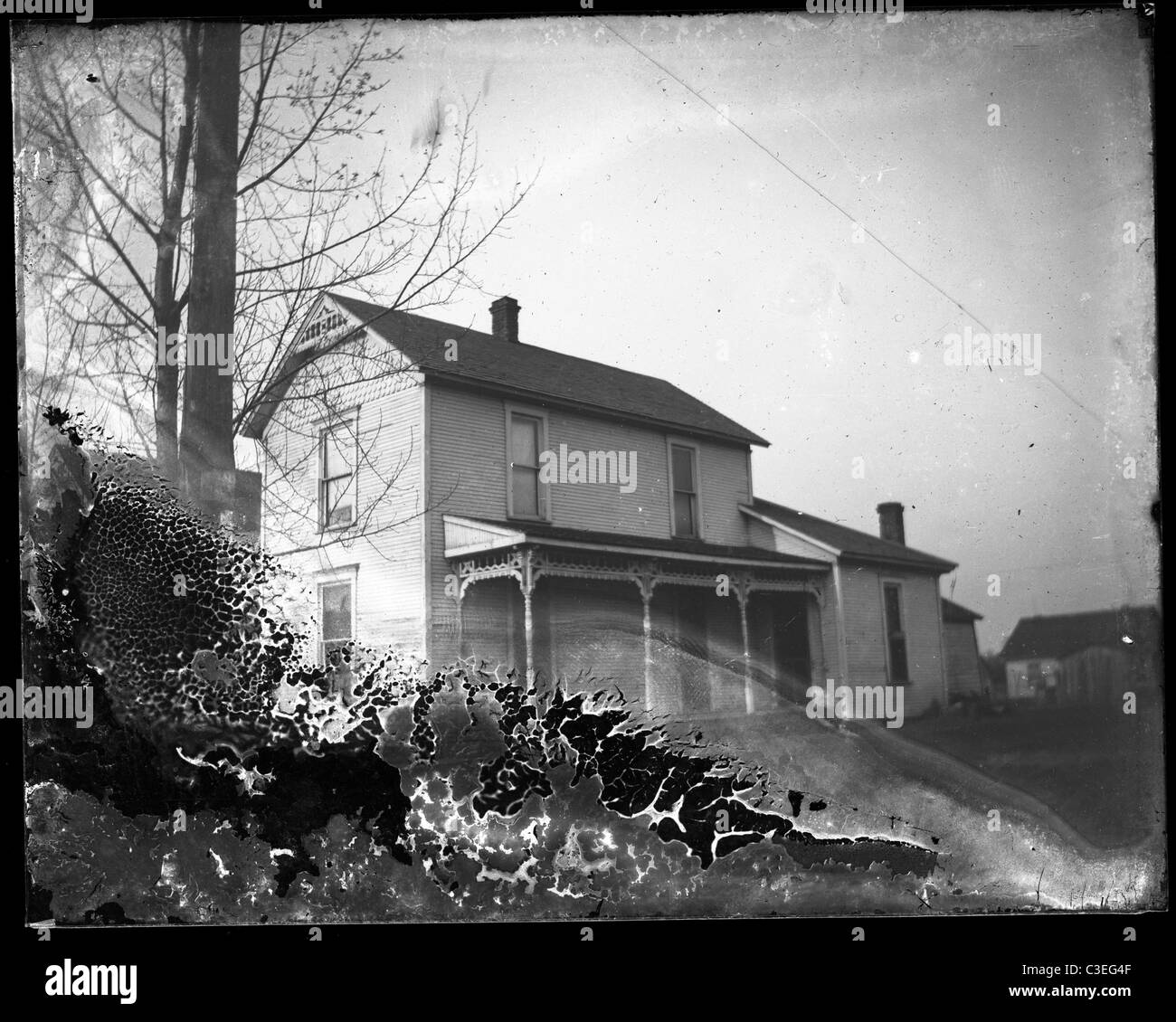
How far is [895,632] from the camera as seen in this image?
223 inches

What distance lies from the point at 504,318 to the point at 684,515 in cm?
141

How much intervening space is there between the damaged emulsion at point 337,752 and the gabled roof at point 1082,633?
3.96 feet

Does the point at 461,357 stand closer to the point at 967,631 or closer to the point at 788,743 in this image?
the point at 788,743

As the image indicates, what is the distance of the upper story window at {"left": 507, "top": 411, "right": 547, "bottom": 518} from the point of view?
5559 millimetres

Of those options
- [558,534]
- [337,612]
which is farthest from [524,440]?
[337,612]

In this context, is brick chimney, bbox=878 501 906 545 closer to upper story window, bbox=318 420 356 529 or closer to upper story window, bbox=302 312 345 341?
upper story window, bbox=318 420 356 529

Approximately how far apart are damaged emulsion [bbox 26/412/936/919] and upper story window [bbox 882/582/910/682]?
804 mm

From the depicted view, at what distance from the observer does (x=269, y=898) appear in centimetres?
555

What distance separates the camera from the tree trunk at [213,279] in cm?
567
